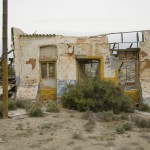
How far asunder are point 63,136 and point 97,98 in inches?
260

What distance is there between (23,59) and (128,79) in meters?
6.37

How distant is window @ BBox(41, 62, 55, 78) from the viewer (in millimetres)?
21891

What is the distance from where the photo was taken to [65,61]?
2142 cm

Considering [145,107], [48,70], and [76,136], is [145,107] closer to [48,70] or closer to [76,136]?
[48,70]

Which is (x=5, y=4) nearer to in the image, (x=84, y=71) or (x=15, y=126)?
(x=15, y=126)

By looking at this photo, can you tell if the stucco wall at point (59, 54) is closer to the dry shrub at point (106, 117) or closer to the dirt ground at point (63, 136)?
the dry shrub at point (106, 117)

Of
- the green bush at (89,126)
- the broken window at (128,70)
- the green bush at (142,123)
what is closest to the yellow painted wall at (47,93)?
the broken window at (128,70)

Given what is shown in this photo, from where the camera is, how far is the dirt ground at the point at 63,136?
10273 mm

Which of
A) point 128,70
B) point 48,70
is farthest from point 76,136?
point 128,70

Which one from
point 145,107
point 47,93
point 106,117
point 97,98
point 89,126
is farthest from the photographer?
point 47,93

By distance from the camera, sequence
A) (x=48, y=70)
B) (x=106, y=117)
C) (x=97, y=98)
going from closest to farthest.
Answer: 1. (x=106, y=117)
2. (x=97, y=98)
3. (x=48, y=70)

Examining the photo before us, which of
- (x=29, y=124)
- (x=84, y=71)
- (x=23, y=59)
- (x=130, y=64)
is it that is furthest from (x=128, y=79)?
(x=29, y=124)

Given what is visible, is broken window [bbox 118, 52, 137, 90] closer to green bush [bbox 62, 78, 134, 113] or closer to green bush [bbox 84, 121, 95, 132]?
green bush [bbox 62, 78, 134, 113]

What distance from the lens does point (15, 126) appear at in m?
12.9
